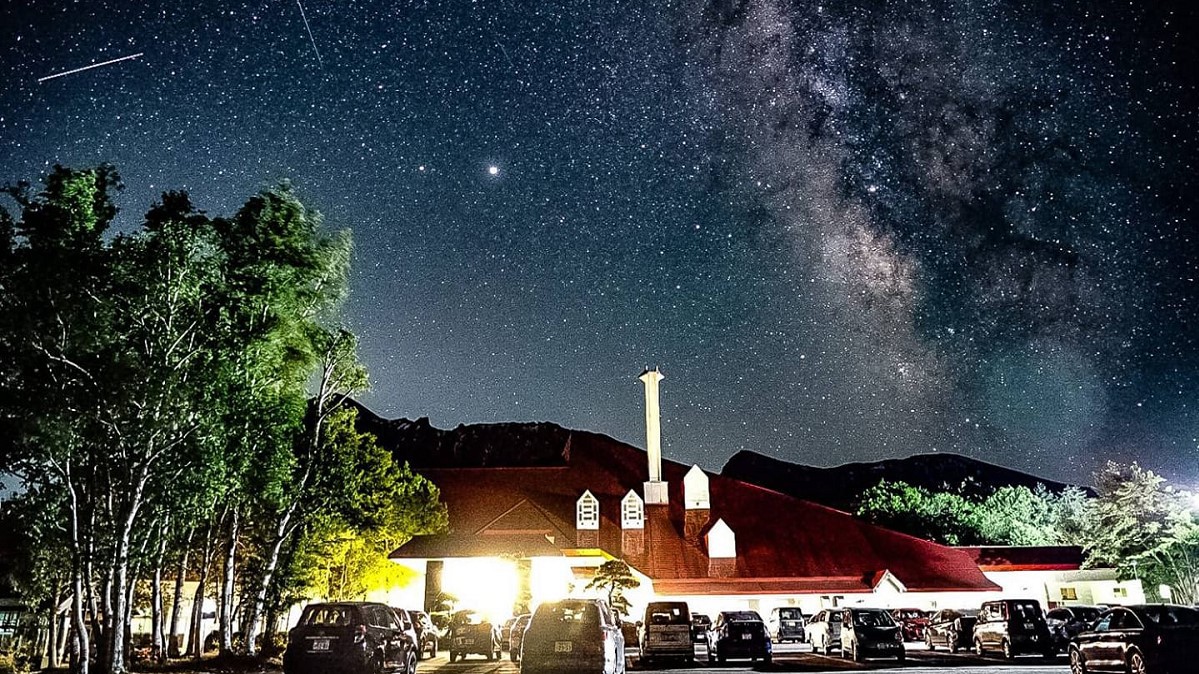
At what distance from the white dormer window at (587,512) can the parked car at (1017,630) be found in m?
26.2

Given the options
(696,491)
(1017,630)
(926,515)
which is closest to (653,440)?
(696,491)

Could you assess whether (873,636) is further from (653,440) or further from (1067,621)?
A: (653,440)

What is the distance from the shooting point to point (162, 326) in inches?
939

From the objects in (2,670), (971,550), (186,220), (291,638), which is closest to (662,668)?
(291,638)

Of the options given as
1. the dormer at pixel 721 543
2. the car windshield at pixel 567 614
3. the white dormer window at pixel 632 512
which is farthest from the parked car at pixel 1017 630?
the white dormer window at pixel 632 512

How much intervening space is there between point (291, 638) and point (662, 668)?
12.8m

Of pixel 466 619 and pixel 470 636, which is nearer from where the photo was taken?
pixel 470 636

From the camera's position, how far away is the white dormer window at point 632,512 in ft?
173

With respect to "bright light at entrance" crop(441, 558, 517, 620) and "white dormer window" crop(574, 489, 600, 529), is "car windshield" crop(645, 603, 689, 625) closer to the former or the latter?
"bright light at entrance" crop(441, 558, 517, 620)

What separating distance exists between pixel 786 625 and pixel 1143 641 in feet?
73.7

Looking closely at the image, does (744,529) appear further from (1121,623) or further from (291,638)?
(291,638)

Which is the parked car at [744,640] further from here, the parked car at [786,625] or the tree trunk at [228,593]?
the tree trunk at [228,593]

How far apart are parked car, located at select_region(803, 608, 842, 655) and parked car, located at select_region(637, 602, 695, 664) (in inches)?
228

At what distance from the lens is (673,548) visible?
167ft
